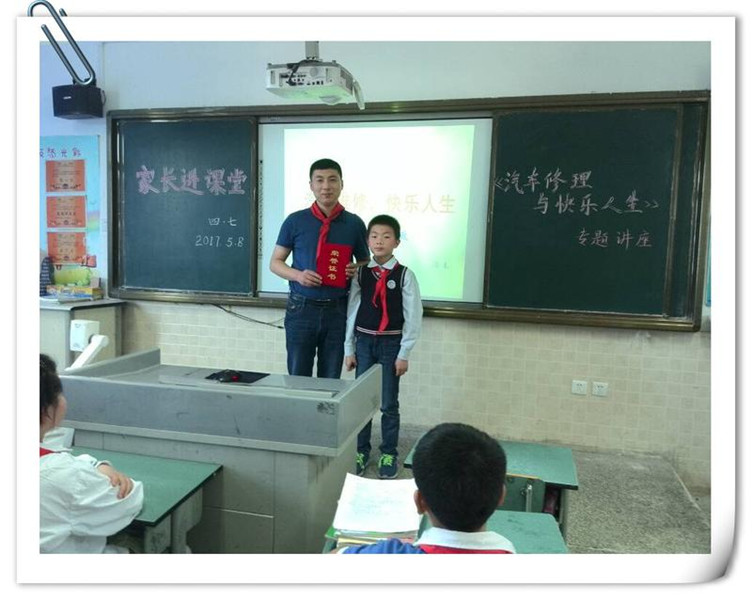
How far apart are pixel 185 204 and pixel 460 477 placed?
3.00 metres

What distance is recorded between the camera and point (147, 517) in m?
1.12

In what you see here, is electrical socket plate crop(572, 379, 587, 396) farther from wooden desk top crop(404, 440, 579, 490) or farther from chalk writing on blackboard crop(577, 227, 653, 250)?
wooden desk top crop(404, 440, 579, 490)

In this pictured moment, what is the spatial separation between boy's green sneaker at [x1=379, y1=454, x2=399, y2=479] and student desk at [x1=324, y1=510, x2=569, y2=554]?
137 cm

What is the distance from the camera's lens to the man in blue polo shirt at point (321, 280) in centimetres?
257

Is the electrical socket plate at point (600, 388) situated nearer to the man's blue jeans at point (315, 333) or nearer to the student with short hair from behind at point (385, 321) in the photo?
the student with short hair from behind at point (385, 321)

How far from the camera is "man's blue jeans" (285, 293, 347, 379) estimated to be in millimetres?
2578

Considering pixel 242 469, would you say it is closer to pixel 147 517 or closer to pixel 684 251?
pixel 147 517

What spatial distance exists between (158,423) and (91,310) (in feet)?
7.46

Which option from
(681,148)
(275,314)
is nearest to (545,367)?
(681,148)

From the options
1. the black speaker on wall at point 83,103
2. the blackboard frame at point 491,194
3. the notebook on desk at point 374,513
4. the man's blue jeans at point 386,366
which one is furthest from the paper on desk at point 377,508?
the black speaker on wall at point 83,103

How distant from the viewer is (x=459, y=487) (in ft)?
3.04

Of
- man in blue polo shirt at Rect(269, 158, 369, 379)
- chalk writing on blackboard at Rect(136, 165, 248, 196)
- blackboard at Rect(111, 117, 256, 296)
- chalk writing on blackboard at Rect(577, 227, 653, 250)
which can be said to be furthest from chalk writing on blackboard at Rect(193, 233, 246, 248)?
chalk writing on blackboard at Rect(577, 227, 653, 250)
